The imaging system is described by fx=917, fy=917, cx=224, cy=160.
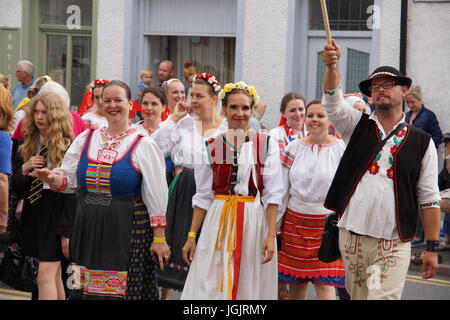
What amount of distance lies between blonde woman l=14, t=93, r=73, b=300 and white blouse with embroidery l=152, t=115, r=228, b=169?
1.18 metres

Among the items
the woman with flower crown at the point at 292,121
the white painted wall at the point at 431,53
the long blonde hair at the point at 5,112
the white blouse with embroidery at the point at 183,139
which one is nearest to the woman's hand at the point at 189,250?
the white blouse with embroidery at the point at 183,139

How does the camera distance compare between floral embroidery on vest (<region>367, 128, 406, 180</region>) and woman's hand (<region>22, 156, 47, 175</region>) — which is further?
woman's hand (<region>22, 156, 47, 175</region>)

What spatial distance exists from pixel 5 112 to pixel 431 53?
797 centimetres

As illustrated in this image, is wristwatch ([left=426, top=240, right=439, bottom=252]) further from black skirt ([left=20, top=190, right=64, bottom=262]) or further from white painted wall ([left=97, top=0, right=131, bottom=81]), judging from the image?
white painted wall ([left=97, top=0, right=131, bottom=81])

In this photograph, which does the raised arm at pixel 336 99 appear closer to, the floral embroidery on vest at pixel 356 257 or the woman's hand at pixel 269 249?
the floral embroidery on vest at pixel 356 257

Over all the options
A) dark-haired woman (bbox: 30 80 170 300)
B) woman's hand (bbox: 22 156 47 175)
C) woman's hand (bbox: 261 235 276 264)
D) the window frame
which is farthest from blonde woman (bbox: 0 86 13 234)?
the window frame

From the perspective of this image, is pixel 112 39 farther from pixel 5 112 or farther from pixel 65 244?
pixel 65 244

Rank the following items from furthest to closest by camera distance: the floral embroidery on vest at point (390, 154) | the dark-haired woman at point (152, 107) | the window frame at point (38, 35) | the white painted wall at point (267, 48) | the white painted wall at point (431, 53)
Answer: the window frame at point (38, 35), the white painted wall at point (267, 48), the white painted wall at point (431, 53), the dark-haired woman at point (152, 107), the floral embroidery on vest at point (390, 154)

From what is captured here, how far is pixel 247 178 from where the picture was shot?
21.2 ft

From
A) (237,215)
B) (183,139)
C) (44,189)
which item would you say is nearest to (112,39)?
(183,139)

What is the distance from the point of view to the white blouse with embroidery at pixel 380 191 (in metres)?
5.91

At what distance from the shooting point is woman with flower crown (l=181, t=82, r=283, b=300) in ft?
21.0

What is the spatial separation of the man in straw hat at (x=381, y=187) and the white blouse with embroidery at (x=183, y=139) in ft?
6.22

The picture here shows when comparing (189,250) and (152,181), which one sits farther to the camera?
(189,250)
